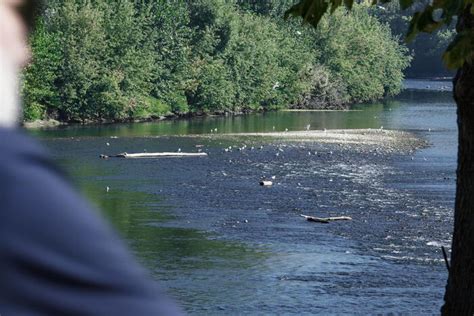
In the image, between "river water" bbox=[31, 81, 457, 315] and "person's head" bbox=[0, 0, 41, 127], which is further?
"river water" bbox=[31, 81, 457, 315]

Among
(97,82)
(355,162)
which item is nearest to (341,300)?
(355,162)

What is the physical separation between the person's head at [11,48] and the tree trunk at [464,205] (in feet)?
16.2

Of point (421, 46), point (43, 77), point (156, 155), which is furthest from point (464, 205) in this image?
point (421, 46)

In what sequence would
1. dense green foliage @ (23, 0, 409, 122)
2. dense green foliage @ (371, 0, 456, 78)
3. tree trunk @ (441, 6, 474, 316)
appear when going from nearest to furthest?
tree trunk @ (441, 6, 474, 316) → dense green foliage @ (23, 0, 409, 122) → dense green foliage @ (371, 0, 456, 78)

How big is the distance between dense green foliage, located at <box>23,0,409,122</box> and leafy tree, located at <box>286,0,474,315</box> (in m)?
51.6

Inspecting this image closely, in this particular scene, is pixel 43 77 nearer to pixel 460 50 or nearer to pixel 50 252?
pixel 460 50

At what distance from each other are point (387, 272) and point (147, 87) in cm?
5112

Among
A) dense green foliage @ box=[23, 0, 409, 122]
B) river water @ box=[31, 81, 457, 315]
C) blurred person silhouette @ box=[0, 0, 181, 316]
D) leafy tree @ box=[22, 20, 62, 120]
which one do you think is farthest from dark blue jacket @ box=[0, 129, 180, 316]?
leafy tree @ box=[22, 20, 62, 120]

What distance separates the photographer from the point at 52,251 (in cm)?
52

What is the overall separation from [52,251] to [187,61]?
7493 centimetres

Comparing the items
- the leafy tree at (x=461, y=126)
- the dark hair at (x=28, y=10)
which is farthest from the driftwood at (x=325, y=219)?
the dark hair at (x=28, y=10)

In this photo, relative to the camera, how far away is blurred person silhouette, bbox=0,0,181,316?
510 millimetres

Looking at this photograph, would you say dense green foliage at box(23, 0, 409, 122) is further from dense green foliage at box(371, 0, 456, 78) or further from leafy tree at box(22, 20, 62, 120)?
dense green foliage at box(371, 0, 456, 78)

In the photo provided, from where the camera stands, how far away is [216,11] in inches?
3034
